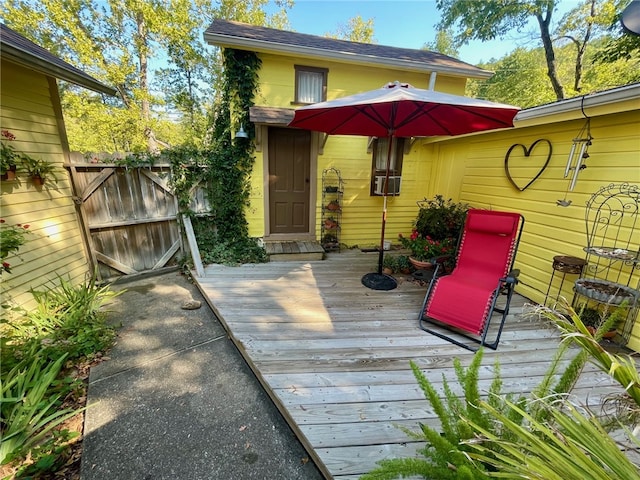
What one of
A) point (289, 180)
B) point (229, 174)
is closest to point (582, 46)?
point (289, 180)

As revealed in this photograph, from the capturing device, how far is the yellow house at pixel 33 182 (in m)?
2.82

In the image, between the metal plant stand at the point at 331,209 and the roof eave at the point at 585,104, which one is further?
the metal plant stand at the point at 331,209

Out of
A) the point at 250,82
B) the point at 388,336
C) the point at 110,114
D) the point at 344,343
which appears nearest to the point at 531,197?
the point at 388,336

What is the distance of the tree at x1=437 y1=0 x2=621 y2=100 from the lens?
8.52 metres

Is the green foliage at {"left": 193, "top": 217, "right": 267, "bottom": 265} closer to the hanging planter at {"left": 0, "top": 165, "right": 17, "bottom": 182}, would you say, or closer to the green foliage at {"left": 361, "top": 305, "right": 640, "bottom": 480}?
the hanging planter at {"left": 0, "top": 165, "right": 17, "bottom": 182}

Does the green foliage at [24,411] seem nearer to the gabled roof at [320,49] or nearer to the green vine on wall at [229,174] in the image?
the green vine on wall at [229,174]

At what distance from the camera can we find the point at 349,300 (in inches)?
137

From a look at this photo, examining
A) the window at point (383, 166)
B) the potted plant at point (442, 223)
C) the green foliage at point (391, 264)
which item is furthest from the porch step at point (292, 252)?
the potted plant at point (442, 223)

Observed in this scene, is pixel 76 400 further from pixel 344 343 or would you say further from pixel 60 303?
pixel 344 343

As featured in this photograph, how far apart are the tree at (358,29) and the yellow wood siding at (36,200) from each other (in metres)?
17.0

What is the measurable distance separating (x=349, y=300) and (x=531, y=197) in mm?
2853

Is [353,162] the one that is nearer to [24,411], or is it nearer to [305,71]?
[305,71]

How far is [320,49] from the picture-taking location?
4.50m

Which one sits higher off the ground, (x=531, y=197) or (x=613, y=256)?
(x=531, y=197)
